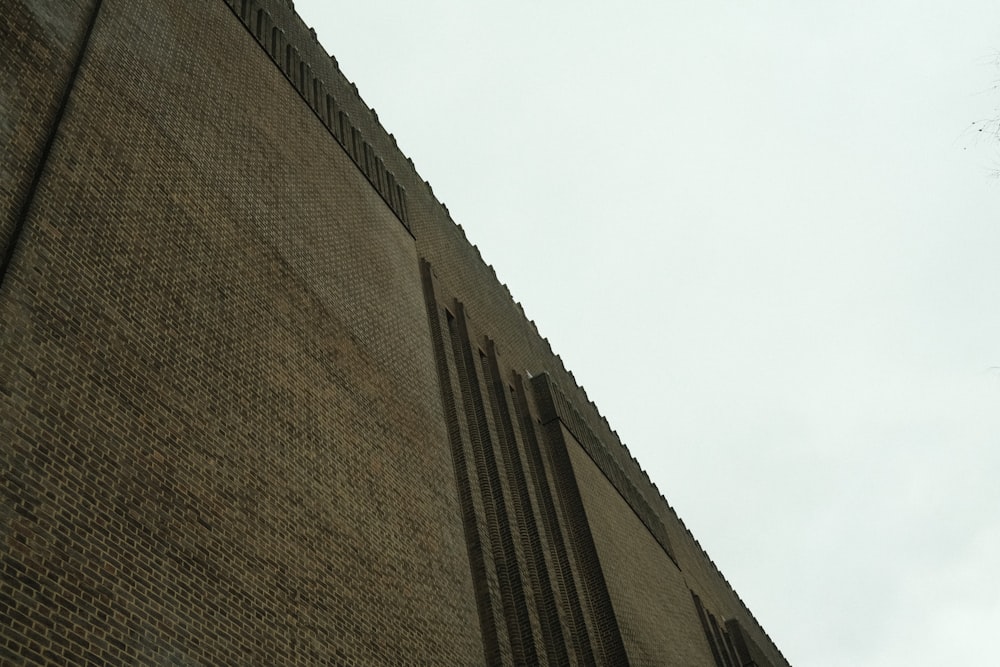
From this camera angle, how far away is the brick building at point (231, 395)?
258 inches

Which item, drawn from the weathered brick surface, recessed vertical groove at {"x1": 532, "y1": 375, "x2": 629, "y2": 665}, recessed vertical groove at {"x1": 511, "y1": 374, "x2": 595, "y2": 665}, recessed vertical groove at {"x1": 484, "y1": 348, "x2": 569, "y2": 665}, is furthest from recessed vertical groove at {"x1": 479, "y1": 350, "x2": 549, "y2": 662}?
the weathered brick surface

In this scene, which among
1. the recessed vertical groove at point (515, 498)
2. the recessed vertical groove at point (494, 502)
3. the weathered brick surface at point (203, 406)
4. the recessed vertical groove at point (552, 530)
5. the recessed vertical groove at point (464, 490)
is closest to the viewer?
the weathered brick surface at point (203, 406)

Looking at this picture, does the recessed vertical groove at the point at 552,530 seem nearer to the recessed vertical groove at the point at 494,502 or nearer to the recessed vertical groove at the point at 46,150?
the recessed vertical groove at the point at 494,502

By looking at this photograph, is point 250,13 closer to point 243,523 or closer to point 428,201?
point 428,201

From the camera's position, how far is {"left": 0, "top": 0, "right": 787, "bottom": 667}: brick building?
6.56 m

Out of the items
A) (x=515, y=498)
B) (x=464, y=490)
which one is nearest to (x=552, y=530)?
(x=515, y=498)

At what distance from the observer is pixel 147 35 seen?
10953mm

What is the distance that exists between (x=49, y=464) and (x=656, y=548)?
21698 millimetres

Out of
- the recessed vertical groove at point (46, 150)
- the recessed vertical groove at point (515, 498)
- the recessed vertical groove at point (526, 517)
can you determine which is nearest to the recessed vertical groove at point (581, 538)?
the recessed vertical groove at point (526, 517)

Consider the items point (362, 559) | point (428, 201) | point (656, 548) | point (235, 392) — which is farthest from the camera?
point (656, 548)

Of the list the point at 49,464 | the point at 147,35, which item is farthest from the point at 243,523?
the point at 147,35

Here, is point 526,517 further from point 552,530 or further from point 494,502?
point 494,502

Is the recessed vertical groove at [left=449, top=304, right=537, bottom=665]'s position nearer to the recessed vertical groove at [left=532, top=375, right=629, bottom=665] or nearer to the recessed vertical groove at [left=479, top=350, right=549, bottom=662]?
the recessed vertical groove at [left=479, top=350, right=549, bottom=662]

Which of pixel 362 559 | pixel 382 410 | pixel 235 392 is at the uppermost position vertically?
pixel 382 410
